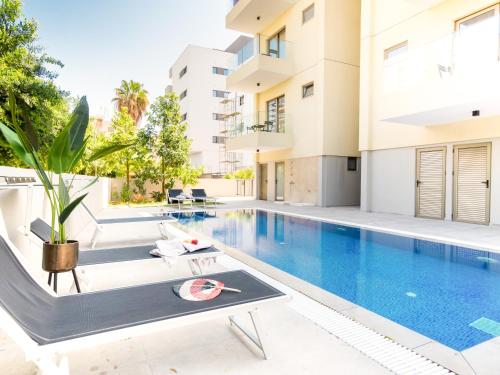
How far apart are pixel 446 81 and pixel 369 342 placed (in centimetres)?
850

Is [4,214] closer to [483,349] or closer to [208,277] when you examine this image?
[208,277]

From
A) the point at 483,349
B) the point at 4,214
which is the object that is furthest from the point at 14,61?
the point at 483,349

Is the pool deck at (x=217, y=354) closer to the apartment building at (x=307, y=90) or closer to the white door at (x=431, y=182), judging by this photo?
the white door at (x=431, y=182)

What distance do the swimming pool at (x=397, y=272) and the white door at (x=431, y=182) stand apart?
3735 millimetres

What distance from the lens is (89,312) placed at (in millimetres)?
2424

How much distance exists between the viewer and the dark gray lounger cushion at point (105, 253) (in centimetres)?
394

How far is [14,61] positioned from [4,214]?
11.0 meters

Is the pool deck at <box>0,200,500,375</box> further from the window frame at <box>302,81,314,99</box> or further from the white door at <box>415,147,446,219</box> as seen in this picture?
the window frame at <box>302,81,314,99</box>

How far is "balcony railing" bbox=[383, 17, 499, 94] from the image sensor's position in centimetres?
812

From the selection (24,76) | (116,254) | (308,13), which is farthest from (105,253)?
(308,13)

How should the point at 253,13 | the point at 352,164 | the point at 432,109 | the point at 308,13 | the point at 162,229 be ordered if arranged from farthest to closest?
the point at 253,13, the point at 308,13, the point at 352,164, the point at 432,109, the point at 162,229

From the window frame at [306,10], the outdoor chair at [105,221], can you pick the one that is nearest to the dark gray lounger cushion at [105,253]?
the outdoor chair at [105,221]

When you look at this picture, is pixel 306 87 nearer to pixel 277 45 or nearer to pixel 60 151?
pixel 277 45

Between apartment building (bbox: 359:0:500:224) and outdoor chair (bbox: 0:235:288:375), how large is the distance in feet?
27.5
